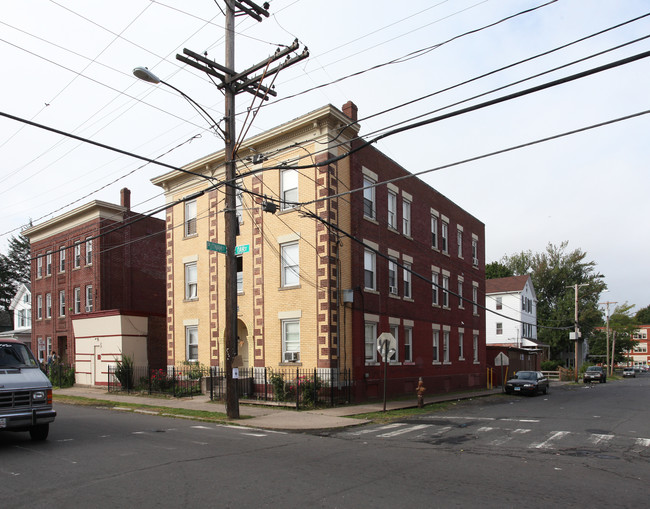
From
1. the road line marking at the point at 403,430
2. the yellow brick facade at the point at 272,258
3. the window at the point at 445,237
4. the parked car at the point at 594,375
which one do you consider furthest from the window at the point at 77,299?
the parked car at the point at 594,375

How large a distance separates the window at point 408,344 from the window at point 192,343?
10392mm

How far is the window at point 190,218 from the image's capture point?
89.9ft

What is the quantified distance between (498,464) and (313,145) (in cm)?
1547

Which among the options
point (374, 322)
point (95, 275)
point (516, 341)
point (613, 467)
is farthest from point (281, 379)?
point (516, 341)

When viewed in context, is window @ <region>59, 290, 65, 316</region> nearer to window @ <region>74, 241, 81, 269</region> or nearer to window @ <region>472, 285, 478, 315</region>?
window @ <region>74, 241, 81, 269</region>

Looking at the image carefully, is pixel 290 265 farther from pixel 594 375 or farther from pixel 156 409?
pixel 594 375

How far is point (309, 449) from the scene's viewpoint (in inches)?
454

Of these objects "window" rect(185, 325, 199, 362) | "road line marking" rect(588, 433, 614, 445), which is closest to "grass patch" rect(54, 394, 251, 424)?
"window" rect(185, 325, 199, 362)

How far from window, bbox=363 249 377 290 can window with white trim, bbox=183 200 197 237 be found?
362 inches

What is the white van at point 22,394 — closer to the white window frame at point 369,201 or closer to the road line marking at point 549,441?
the road line marking at point 549,441

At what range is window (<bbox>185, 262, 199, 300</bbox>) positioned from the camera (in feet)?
88.9

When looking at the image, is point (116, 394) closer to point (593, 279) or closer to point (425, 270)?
point (425, 270)

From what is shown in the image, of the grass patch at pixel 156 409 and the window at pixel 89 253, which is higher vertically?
the window at pixel 89 253

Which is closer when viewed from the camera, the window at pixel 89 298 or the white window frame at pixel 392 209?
the white window frame at pixel 392 209
